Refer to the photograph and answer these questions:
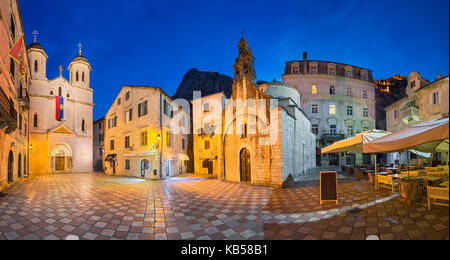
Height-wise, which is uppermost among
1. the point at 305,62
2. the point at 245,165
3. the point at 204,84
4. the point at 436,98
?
the point at 204,84

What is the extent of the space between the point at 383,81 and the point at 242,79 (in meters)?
58.4

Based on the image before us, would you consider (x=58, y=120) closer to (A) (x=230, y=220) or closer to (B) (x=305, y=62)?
(A) (x=230, y=220)

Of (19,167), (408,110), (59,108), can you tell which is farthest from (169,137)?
(408,110)

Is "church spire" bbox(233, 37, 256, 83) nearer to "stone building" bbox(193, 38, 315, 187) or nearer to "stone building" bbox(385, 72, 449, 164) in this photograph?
"stone building" bbox(193, 38, 315, 187)

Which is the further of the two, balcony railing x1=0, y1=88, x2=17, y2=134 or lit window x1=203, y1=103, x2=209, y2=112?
lit window x1=203, y1=103, x2=209, y2=112

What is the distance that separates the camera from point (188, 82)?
6719 centimetres

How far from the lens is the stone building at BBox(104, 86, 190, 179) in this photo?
18.5 m

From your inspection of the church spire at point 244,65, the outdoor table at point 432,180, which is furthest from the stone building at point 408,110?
the church spire at point 244,65

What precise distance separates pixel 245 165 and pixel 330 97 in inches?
919

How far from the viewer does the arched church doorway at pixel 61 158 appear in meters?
24.8

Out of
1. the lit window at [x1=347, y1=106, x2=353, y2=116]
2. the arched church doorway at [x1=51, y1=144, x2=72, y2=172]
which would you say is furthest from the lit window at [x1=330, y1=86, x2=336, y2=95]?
the arched church doorway at [x1=51, y1=144, x2=72, y2=172]

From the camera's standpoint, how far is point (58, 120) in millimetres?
25438

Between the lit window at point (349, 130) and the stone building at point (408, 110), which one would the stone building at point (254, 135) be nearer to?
the stone building at point (408, 110)

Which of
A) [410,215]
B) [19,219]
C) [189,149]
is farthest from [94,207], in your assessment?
[189,149]
